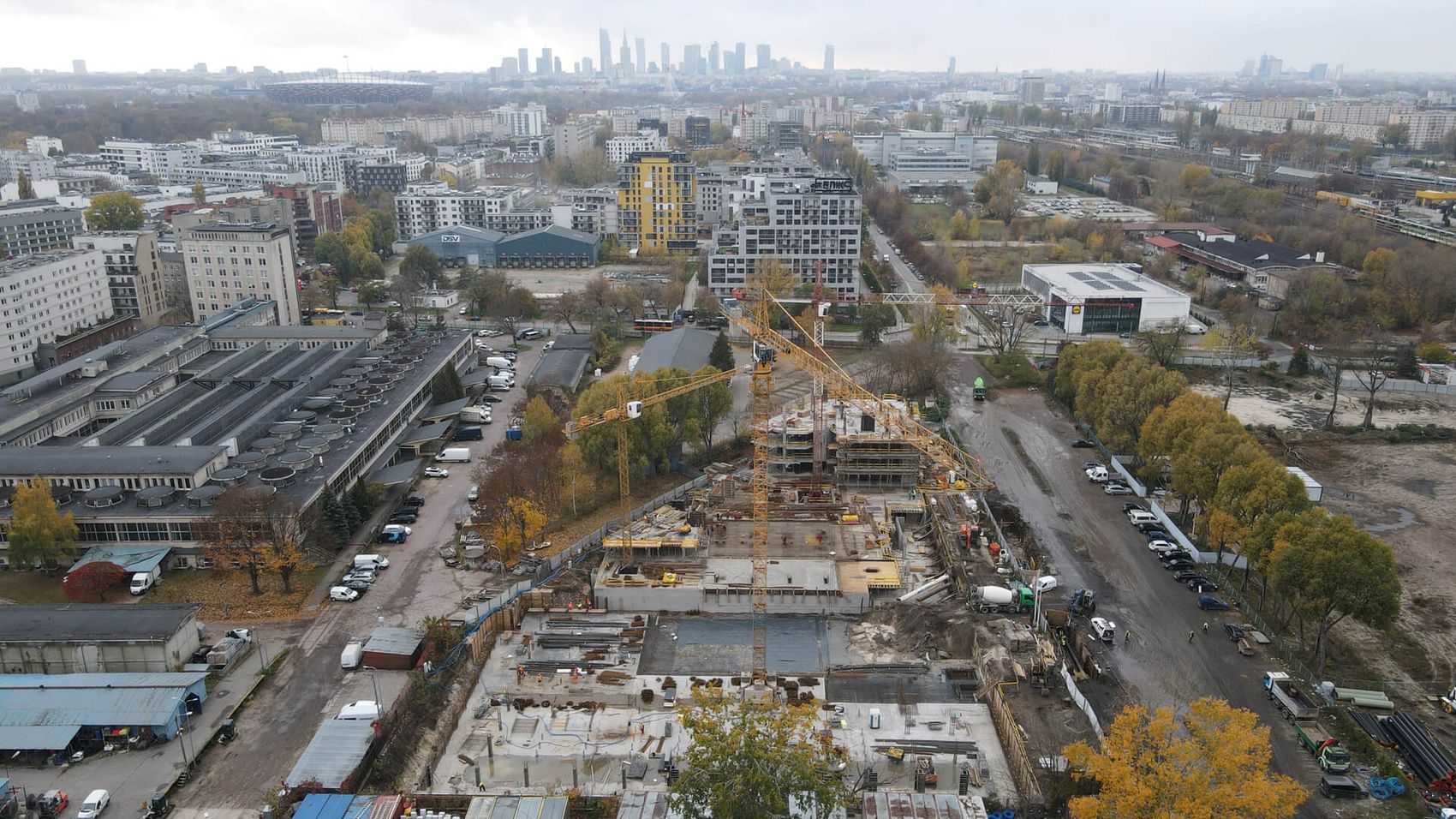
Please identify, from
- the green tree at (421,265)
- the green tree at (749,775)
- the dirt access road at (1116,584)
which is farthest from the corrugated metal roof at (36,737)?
the green tree at (421,265)

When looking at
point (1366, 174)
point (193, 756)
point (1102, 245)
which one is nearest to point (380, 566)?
point (193, 756)

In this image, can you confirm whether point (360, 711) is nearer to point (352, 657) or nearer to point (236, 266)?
point (352, 657)

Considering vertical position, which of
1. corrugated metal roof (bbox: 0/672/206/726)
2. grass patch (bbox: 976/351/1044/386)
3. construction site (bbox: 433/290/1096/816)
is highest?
grass patch (bbox: 976/351/1044/386)

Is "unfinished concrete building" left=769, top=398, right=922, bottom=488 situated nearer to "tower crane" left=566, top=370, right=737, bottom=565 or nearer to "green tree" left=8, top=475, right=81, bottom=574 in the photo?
"tower crane" left=566, top=370, right=737, bottom=565

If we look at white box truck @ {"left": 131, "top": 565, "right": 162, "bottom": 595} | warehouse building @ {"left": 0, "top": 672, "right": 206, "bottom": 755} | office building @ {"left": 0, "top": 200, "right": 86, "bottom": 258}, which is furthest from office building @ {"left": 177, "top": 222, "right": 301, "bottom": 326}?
warehouse building @ {"left": 0, "top": 672, "right": 206, "bottom": 755}

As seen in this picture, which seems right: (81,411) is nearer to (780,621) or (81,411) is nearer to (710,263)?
(780,621)

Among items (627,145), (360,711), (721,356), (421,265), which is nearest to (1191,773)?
(360,711)

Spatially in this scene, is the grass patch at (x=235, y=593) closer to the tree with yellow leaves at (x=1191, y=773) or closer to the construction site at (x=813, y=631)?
the construction site at (x=813, y=631)
